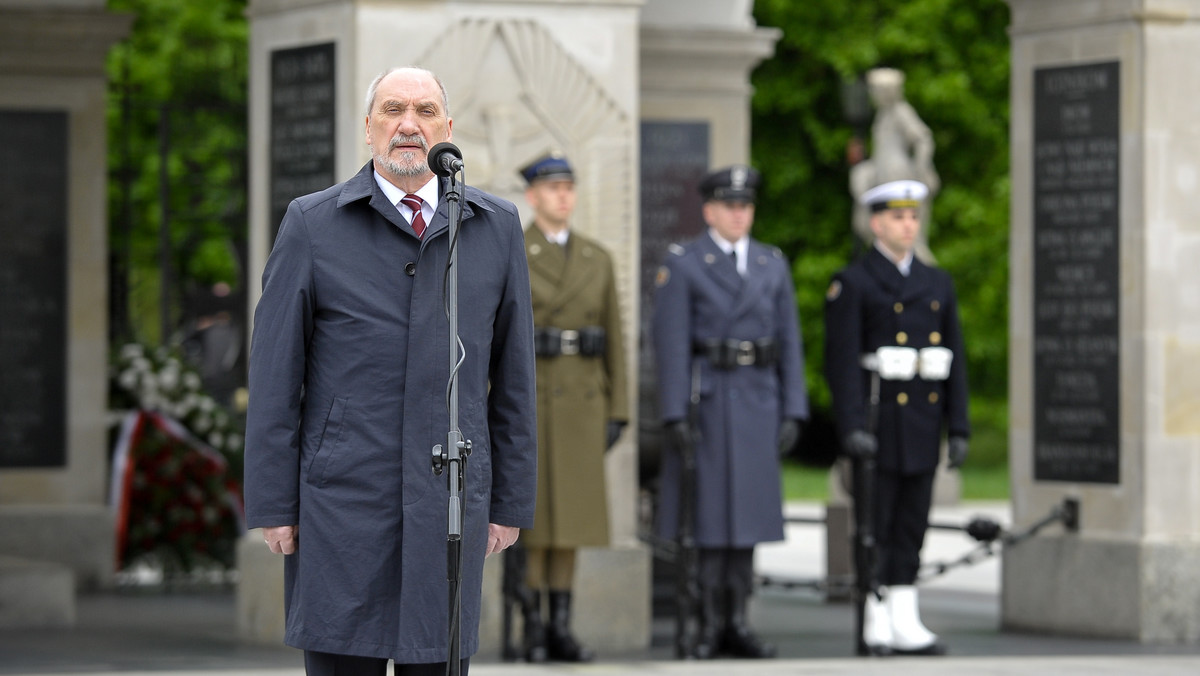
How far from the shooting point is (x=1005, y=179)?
28.0 meters

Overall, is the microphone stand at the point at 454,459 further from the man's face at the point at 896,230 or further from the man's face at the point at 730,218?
the man's face at the point at 896,230

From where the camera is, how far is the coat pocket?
446cm

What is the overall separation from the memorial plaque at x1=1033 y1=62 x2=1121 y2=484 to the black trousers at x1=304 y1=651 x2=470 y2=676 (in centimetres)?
567

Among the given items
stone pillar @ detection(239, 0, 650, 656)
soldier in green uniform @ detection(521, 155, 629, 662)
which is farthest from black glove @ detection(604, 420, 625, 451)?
stone pillar @ detection(239, 0, 650, 656)

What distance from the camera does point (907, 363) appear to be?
898cm

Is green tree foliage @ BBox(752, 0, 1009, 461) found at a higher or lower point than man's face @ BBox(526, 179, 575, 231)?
higher

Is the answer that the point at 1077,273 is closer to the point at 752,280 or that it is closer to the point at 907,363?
the point at 907,363

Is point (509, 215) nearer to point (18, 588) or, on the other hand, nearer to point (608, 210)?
point (608, 210)

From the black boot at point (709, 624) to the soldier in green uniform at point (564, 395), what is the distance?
1.57 ft

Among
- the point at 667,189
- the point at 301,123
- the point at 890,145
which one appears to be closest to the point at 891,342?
the point at 301,123

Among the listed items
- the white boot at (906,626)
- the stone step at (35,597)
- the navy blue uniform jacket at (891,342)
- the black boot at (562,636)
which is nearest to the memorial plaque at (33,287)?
the stone step at (35,597)

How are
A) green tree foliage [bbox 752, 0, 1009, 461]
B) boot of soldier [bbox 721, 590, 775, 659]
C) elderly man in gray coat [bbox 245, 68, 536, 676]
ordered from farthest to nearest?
1. green tree foliage [bbox 752, 0, 1009, 461]
2. boot of soldier [bbox 721, 590, 775, 659]
3. elderly man in gray coat [bbox 245, 68, 536, 676]

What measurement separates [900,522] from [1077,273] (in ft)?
5.16

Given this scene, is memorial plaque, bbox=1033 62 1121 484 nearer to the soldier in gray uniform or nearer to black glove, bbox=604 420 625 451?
the soldier in gray uniform
